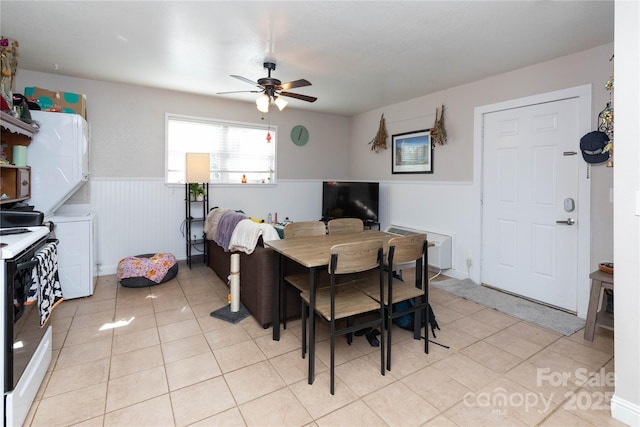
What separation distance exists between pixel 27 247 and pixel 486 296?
13.0 feet

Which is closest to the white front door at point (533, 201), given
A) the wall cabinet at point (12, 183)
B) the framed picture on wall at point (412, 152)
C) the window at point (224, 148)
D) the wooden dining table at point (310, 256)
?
the framed picture on wall at point (412, 152)

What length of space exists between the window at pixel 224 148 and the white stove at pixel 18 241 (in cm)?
273

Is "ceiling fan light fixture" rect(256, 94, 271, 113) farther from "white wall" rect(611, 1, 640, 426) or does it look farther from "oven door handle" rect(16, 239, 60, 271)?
"white wall" rect(611, 1, 640, 426)

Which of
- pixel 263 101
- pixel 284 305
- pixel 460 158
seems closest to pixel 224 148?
pixel 263 101

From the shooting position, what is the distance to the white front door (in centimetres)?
310

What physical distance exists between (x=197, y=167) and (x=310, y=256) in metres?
2.98

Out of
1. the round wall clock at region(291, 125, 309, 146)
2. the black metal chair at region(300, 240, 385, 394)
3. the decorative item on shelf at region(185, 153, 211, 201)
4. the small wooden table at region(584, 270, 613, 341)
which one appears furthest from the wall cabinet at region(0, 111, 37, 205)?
the small wooden table at region(584, 270, 613, 341)

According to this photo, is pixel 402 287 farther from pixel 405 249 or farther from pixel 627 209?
pixel 627 209

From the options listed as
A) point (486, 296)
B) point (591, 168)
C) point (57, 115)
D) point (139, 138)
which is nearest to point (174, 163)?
point (139, 138)

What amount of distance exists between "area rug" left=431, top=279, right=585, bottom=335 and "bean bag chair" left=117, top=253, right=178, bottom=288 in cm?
331

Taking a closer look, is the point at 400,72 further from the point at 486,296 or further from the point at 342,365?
the point at 342,365

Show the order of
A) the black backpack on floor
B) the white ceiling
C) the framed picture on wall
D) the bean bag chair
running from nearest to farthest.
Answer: the white ceiling < the black backpack on floor < the bean bag chair < the framed picture on wall

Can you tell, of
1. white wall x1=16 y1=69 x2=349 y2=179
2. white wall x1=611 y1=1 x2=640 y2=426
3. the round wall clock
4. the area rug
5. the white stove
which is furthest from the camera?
the round wall clock

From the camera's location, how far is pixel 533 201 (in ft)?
11.1
